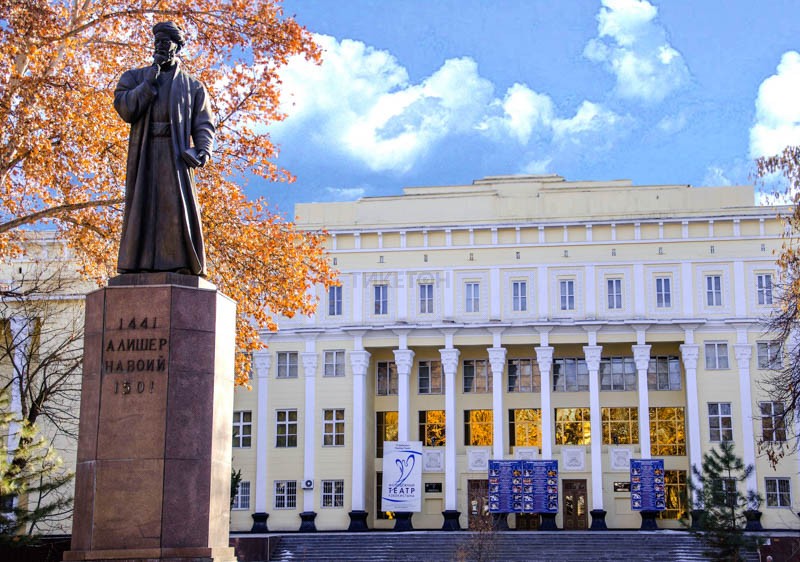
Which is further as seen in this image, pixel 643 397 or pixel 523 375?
pixel 523 375

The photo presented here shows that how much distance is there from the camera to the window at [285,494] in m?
58.0

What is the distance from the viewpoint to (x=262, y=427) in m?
58.6

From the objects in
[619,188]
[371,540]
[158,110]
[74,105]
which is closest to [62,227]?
[74,105]

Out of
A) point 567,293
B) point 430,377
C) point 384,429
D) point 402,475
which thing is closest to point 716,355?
point 567,293

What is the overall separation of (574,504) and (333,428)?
515 inches

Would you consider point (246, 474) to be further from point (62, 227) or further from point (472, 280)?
point (62, 227)

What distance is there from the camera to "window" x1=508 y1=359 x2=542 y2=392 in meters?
59.5

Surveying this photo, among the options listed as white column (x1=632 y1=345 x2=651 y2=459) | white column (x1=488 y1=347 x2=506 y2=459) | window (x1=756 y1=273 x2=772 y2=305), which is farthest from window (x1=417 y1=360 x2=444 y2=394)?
window (x1=756 y1=273 x2=772 y2=305)

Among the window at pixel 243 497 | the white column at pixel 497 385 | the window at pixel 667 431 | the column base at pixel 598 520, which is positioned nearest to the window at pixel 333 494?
the window at pixel 243 497

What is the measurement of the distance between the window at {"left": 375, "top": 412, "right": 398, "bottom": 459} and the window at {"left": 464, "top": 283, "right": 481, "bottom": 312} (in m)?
7.26

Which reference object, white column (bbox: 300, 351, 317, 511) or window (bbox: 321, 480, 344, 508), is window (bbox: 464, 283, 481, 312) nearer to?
white column (bbox: 300, 351, 317, 511)

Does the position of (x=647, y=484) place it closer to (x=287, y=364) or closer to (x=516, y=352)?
(x=516, y=352)

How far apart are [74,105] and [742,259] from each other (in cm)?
4266

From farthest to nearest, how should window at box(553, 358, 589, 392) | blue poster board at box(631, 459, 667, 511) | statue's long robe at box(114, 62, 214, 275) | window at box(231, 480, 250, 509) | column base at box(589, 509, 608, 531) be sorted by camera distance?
window at box(553, 358, 589, 392), window at box(231, 480, 250, 509), column base at box(589, 509, 608, 531), blue poster board at box(631, 459, 667, 511), statue's long robe at box(114, 62, 214, 275)
